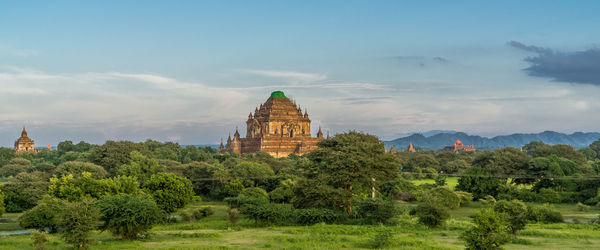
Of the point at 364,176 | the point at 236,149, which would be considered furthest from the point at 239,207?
the point at 236,149

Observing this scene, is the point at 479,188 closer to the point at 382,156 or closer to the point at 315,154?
the point at 382,156

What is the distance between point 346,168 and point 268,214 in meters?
6.33

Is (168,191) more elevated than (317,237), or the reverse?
(168,191)

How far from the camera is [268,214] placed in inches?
1433

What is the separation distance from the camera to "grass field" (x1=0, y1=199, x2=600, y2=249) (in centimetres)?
2786

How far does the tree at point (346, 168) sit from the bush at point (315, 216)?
3.97 ft

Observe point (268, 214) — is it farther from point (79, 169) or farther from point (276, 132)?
point (276, 132)

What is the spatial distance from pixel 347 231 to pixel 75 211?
15.0m

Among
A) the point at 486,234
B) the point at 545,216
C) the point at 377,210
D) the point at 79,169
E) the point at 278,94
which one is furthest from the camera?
the point at 278,94

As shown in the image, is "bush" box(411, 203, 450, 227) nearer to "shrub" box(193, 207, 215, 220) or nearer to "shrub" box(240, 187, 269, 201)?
"shrub" box(193, 207, 215, 220)

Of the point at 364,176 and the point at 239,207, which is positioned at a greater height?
the point at 364,176

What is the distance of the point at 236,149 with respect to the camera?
351 ft

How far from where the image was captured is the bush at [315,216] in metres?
36.2

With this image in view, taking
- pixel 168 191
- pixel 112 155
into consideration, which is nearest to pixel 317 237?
pixel 168 191
